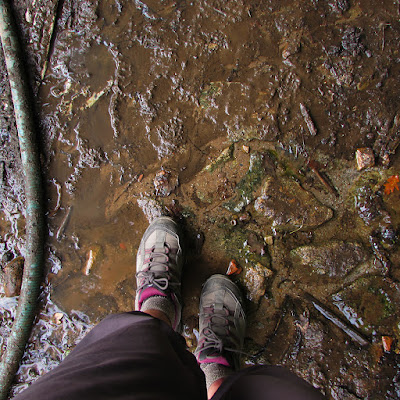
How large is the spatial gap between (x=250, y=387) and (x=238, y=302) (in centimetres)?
74

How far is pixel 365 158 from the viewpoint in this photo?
1995 millimetres

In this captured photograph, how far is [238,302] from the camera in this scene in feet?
6.70

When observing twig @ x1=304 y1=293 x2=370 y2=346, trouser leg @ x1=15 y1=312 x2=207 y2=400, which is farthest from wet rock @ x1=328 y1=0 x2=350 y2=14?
trouser leg @ x1=15 y1=312 x2=207 y2=400

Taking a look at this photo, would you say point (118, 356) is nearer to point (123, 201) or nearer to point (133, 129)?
point (123, 201)

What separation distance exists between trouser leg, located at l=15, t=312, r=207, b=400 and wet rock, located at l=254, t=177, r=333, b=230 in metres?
1.01

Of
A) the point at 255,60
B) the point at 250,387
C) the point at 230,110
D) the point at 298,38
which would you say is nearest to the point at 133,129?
the point at 230,110

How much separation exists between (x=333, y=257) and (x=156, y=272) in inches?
46.8

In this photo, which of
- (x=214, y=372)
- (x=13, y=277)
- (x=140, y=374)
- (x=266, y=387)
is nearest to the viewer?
(x=140, y=374)

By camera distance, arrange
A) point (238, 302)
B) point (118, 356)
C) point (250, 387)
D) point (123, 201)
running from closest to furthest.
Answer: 1. point (118, 356)
2. point (250, 387)
3. point (238, 302)
4. point (123, 201)

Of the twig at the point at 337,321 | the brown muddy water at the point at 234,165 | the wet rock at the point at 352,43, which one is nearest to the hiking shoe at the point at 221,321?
the brown muddy water at the point at 234,165

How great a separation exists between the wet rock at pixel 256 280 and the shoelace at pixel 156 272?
485 millimetres

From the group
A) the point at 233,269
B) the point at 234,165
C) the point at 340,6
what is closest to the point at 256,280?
the point at 233,269

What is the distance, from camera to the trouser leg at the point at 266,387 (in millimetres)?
1232

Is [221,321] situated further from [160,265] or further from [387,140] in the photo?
[387,140]
